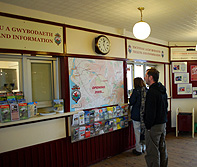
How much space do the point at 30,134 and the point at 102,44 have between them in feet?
6.74

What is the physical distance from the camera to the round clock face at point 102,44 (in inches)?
138

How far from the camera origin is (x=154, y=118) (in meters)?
2.60

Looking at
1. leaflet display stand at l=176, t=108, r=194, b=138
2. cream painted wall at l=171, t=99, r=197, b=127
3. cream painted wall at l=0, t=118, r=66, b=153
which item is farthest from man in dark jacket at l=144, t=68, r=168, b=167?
cream painted wall at l=171, t=99, r=197, b=127

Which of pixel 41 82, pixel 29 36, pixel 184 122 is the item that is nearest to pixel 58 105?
pixel 41 82

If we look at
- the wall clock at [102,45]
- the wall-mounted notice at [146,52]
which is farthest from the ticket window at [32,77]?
the wall-mounted notice at [146,52]

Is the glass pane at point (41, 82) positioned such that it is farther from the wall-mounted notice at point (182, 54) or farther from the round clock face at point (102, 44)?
the wall-mounted notice at point (182, 54)

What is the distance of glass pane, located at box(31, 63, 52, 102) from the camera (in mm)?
2973

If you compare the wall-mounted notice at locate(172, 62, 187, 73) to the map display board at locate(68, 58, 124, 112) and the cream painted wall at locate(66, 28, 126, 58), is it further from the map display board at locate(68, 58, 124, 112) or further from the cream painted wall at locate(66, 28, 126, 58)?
the cream painted wall at locate(66, 28, 126, 58)

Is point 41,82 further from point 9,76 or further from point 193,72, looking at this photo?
point 193,72

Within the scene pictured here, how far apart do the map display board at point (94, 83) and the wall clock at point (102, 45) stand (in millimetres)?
200

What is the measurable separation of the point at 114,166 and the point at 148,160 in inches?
34.3

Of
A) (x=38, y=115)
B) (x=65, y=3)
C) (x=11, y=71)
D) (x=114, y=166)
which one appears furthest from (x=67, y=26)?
(x=114, y=166)

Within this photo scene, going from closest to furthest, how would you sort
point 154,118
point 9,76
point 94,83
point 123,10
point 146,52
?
point 154,118 < point 9,76 < point 123,10 < point 94,83 < point 146,52

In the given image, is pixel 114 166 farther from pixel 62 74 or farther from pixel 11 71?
pixel 11 71
